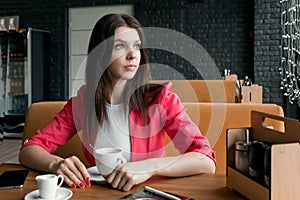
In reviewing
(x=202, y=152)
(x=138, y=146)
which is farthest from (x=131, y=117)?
(x=202, y=152)

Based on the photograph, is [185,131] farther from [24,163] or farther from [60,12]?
[60,12]

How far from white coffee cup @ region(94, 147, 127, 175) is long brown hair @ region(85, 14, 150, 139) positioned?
328 mm

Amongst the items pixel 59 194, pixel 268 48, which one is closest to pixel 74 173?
pixel 59 194

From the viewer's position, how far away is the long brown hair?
128 cm

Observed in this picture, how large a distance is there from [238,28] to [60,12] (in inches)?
121

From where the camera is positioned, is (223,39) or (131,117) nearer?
(131,117)

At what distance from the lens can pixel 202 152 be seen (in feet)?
3.92

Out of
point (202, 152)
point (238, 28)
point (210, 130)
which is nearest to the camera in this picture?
point (202, 152)

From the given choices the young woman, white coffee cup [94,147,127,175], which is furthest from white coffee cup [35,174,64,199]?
the young woman

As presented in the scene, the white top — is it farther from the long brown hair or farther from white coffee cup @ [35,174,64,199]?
white coffee cup @ [35,174,64,199]

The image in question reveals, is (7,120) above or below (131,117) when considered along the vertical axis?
below

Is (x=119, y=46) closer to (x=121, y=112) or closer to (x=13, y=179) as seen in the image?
(x=121, y=112)

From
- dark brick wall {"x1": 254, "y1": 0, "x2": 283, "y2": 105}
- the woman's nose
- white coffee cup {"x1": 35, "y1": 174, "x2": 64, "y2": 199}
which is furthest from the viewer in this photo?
dark brick wall {"x1": 254, "y1": 0, "x2": 283, "y2": 105}

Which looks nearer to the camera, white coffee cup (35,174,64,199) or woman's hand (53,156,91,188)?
white coffee cup (35,174,64,199)
